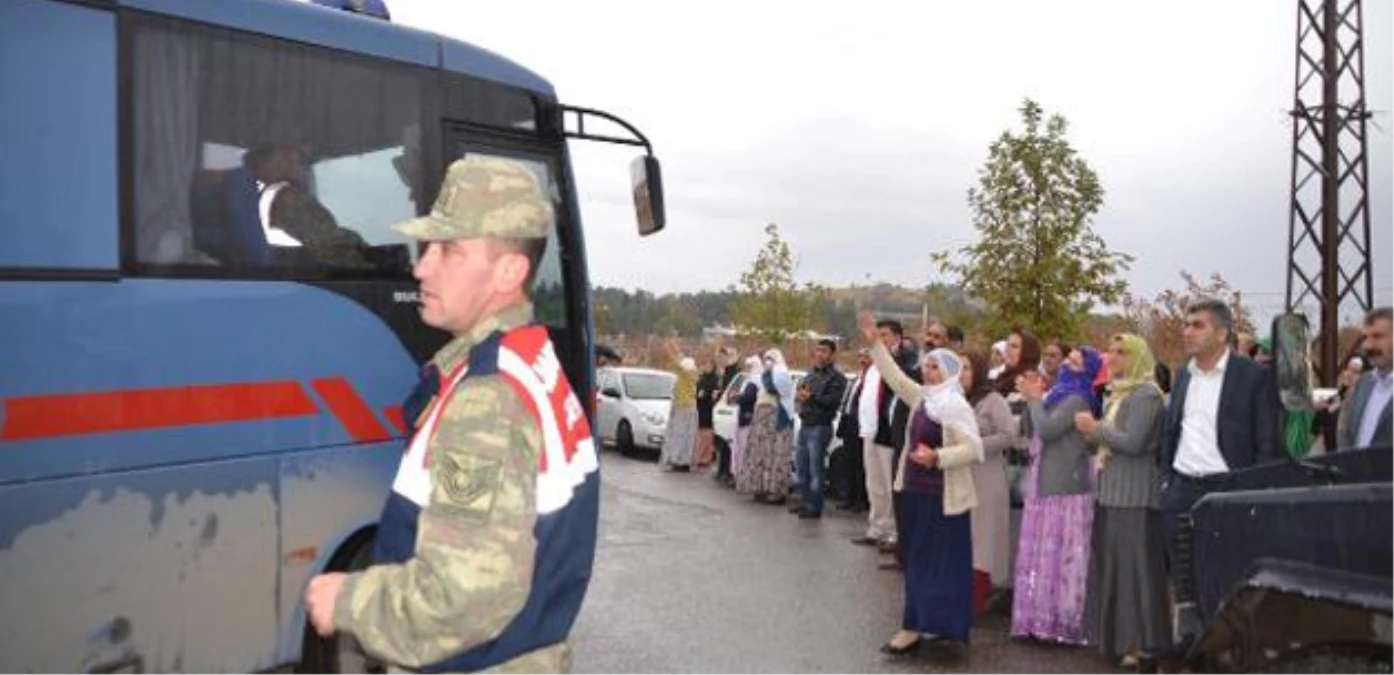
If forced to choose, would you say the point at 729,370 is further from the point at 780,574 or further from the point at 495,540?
the point at 495,540

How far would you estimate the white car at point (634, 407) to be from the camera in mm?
19812

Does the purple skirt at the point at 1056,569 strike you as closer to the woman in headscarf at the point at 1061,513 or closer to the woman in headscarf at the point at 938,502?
the woman in headscarf at the point at 1061,513

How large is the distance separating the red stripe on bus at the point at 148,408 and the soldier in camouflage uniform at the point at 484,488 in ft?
7.72

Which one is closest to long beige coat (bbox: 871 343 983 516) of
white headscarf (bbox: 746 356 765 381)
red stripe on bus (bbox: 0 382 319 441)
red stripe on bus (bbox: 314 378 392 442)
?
red stripe on bus (bbox: 314 378 392 442)

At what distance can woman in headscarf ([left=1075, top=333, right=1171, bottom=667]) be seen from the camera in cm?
656

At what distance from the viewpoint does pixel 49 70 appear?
13.8 feet

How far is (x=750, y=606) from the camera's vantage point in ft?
27.6

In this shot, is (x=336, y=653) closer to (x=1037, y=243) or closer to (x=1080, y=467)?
(x=1080, y=467)

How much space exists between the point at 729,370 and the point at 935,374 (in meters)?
10.7

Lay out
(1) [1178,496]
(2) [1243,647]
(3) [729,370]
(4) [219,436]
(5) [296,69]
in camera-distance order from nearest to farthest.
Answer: (2) [1243,647] < (4) [219,436] < (5) [296,69] < (1) [1178,496] < (3) [729,370]

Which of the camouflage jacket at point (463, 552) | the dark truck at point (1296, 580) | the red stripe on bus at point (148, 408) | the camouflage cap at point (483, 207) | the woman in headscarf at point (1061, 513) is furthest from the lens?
the woman in headscarf at point (1061, 513)

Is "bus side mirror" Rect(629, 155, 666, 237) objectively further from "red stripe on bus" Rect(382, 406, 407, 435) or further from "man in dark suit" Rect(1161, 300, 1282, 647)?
"man in dark suit" Rect(1161, 300, 1282, 647)

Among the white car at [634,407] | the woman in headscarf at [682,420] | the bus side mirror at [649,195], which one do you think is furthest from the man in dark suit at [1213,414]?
the white car at [634,407]

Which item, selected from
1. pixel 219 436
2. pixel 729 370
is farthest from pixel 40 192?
pixel 729 370
